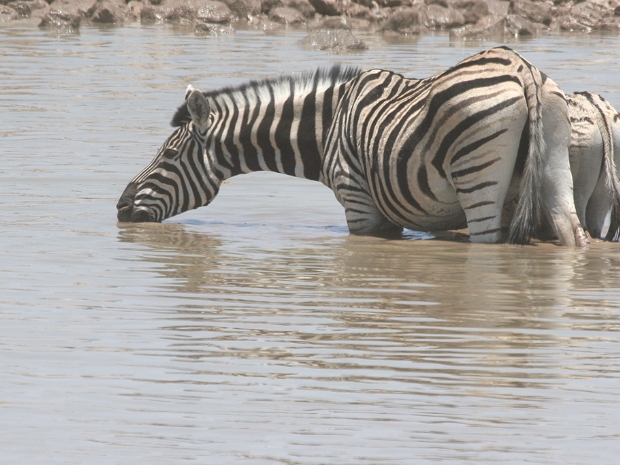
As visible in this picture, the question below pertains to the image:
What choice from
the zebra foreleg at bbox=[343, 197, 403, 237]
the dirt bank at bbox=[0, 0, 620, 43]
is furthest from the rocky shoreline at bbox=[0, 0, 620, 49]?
the zebra foreleg at bbox=[343, 197, 403, 237]

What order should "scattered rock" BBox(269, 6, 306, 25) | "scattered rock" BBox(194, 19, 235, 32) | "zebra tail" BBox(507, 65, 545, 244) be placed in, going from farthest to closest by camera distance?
"scattered rock" BBox(269, 6, 306, 25)
"scattered rock" BBox(194, 19, 235, 32)
"zebra tail" BBox(507, 65, 545, 244)

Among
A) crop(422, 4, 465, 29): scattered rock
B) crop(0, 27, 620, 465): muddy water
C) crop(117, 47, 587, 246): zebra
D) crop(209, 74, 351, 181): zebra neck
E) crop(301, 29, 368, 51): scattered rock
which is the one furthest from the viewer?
crop(422, 4, 465, 29): scattered rock

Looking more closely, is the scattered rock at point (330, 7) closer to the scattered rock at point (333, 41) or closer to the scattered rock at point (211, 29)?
the scattered rock at point (211, 29)

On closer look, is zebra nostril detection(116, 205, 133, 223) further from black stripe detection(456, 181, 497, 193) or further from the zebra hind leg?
the zebra hind leg

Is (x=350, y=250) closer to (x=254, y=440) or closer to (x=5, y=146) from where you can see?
(x=254, y=440)

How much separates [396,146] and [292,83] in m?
1.49

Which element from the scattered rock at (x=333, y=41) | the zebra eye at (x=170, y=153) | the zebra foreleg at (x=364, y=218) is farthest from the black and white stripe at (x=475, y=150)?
the scattered rock at (x=333, y=41)

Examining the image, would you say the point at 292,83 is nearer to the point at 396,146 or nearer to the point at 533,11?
the point at 396,146

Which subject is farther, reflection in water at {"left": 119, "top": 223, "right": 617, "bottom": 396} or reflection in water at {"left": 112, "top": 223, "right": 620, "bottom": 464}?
reflection in water at {"left": 119, "top": 223, "right": 617, "bottom": 396}

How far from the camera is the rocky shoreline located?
3406 centimetres

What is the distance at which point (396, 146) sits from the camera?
311 inches

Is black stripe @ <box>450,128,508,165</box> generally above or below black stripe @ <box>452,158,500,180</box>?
above

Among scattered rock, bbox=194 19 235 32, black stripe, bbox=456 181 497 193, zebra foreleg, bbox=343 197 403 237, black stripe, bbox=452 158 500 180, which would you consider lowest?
scattered rock, bbox=194 19 235 32

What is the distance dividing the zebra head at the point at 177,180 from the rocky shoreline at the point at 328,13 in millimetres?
24319
